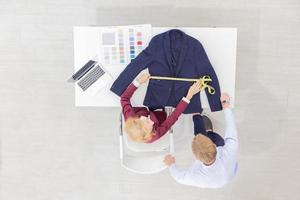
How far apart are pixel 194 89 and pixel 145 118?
0.33 m

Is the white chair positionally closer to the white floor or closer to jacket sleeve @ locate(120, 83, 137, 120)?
jacket sleeve @ locate(120, 83, 137, 120)

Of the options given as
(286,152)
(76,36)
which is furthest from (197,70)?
(286,152)

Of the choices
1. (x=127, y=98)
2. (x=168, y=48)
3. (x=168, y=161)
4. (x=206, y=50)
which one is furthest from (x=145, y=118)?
(x=206, y=50)

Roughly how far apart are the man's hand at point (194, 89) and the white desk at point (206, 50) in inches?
2.5

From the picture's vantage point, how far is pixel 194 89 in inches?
81.4

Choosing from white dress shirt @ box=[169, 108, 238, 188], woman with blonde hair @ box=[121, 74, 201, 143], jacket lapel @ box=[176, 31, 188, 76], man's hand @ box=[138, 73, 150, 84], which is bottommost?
white dress shirt @ box=[169, 108, 238, 188]

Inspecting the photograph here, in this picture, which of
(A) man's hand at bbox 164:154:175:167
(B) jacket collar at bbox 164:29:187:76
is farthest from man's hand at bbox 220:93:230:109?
(A) man's hand at bbox 164:154:175:167

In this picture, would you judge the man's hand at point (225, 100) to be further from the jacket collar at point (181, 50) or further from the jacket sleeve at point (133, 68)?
the jacket sleeve at point (133, 68)

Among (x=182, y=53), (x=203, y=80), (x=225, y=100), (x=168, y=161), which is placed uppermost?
(x=182, y=53)

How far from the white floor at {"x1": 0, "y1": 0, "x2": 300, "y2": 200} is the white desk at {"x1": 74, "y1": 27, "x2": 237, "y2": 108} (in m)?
0.52

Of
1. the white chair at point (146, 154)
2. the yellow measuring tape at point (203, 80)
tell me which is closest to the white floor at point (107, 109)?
the white chair at point (146, 154)

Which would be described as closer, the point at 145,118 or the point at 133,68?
the point at 145,118

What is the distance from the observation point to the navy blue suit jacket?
80.9 inches

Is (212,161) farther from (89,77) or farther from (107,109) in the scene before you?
(107,109)
